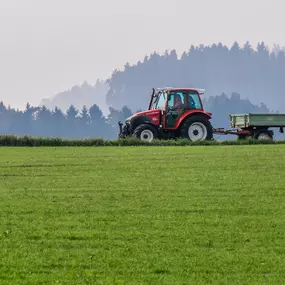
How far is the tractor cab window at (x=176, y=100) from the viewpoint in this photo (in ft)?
104

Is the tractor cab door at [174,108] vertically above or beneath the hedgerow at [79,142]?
above

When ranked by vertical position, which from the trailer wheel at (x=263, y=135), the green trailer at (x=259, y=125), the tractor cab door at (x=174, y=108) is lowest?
the trailer wheel at (x=263, y=135)

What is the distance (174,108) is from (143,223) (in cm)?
2004

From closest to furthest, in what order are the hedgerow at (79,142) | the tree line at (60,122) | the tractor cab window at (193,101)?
the hedgerow at (79,142)
the tractor cab window at (193,101)
the tree line at (60,122)

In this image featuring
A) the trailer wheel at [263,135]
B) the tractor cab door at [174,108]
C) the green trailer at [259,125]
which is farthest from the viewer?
the green trailer at [259,125]

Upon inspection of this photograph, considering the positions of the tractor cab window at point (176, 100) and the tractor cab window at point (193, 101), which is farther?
the tractor cab window at point (193, 101)

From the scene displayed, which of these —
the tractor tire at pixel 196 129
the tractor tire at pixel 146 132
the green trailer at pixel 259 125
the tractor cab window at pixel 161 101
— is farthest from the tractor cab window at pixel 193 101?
the green trailer at pixel 259 125

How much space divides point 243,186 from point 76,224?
4746mm

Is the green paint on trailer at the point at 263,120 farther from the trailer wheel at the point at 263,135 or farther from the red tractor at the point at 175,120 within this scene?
the red tractor at the point at 175,120

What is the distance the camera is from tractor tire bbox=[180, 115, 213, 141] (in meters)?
31.3

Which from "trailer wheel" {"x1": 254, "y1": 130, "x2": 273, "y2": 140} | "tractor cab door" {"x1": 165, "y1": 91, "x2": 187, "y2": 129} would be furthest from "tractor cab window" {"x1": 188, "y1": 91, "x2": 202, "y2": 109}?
"trailer wheel" {"x1": 254, "y1": 130, "x2": 273, "y2": 140}

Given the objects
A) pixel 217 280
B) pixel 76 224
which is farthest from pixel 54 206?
pixel 217 280

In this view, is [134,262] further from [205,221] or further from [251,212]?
[251,212]

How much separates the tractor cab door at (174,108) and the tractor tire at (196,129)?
0.45 meters
